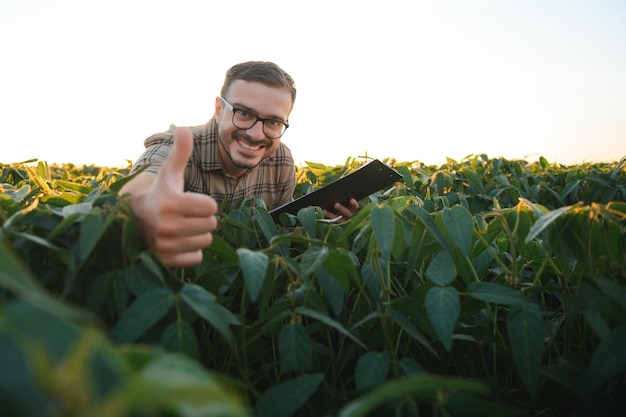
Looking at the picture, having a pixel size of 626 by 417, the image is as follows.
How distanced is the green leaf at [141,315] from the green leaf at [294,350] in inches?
8.4

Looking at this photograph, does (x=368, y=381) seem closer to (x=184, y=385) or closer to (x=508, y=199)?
(x=184, y=385)

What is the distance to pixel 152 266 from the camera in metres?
0.82

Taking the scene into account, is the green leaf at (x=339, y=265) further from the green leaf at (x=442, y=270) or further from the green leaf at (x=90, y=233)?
the green leaf at (x=90, y=233)

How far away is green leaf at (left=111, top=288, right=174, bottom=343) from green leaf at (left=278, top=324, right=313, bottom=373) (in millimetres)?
214

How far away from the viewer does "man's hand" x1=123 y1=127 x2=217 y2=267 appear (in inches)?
37.4

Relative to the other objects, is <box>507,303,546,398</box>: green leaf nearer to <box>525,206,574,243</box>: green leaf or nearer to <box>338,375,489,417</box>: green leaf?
<box>525,206,574,243</box>: green leaf

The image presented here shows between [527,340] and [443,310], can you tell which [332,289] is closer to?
[443,310]

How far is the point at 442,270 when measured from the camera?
98 cm

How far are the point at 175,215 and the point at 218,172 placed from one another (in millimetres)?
1806

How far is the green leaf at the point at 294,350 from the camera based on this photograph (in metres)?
0.85

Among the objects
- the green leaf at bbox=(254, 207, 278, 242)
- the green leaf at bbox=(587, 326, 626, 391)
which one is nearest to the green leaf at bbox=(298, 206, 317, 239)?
the green leaf at bbox=(254, 207, 278, 242)

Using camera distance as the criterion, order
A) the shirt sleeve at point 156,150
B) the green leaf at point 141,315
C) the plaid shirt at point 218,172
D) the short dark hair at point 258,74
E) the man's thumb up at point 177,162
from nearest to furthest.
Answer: the green leaf at point 141,315 < the man's thumb up at point 177,162 < the shirt sleeve at point 156,150 < the plaid shirt at point 218,172 < the short dark hair at point 258,74

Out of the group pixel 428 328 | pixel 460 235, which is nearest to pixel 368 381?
pixel 428 328

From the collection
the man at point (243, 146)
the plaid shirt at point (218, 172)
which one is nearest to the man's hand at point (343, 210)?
the man at point (243, 146)
